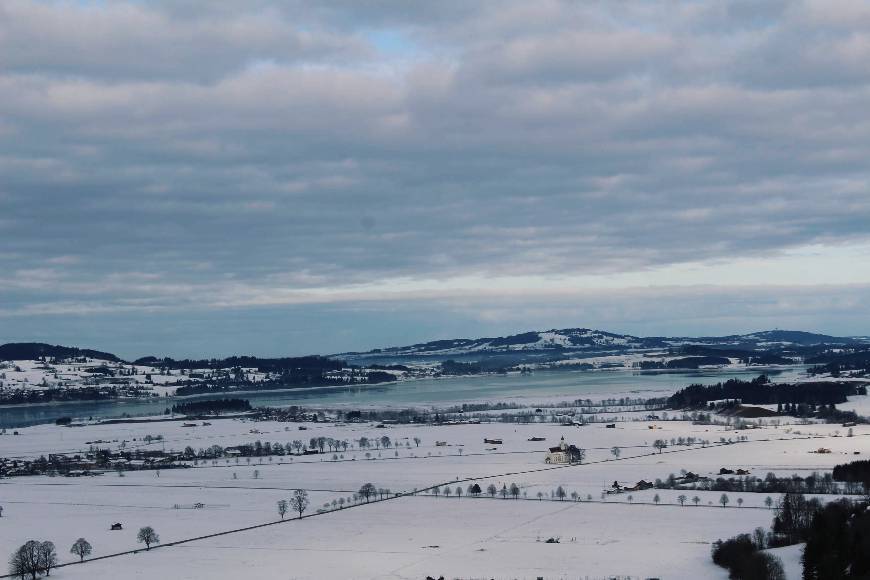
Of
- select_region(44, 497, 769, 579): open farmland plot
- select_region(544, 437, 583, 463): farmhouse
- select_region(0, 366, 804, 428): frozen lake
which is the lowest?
select_region(44, 497, 769, 579): open farmland plot

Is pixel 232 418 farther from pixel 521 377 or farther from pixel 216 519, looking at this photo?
pixel 521 377

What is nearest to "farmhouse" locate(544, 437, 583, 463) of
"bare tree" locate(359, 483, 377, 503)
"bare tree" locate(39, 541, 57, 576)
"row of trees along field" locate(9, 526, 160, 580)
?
"bare tree" locate(359, 483, 377, 503)

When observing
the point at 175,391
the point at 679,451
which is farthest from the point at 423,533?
the point at 175,391

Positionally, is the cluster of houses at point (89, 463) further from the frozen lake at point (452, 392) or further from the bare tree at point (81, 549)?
the frozen lake at point (452, 392)

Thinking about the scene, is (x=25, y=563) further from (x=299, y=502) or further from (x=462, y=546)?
(x=462, y=546)

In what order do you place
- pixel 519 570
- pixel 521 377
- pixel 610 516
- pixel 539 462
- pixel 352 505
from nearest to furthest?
pixel 519 570 → pixel 610 516 → pixel 352 505 → pixel 539 462 → pixel 521 377

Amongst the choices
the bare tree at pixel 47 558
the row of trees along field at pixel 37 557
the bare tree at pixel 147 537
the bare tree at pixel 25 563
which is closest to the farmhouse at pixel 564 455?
the bare tree at pixel 147 537

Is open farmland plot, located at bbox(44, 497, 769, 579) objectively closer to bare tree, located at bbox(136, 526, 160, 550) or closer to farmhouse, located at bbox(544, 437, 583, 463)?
bare tree, located at bbox(136, 526, 160, 550)
